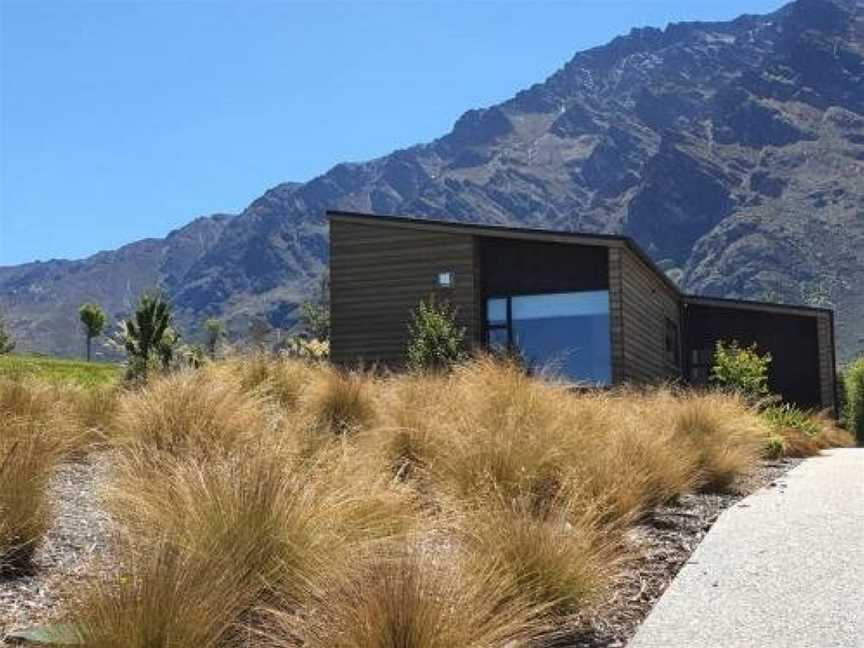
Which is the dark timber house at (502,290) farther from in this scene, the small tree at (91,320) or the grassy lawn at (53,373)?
the small tree at (91,320)

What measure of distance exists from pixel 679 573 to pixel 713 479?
3.13m

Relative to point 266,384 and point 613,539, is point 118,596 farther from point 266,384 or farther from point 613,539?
point 266,384

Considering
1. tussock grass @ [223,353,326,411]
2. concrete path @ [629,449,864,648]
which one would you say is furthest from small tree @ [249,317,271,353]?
concrete path @ [629,449,864,648]

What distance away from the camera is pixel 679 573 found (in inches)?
173

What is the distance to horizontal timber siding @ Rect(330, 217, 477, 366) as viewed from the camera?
1727 centimetres

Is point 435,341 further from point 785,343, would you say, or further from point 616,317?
point 785,343

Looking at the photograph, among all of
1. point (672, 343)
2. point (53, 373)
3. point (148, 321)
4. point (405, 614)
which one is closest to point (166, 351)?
point (53, 373)

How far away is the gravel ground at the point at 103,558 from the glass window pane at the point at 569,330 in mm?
9948

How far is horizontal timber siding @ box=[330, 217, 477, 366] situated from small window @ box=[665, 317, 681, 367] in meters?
6.33

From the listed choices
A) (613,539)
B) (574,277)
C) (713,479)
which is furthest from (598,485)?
(574,277)

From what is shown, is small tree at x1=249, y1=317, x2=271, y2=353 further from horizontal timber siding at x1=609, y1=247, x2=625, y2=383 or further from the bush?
horizontal timber siding at x1=609, y1=247, x2=625, y2=383

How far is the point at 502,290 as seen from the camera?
17188 mm

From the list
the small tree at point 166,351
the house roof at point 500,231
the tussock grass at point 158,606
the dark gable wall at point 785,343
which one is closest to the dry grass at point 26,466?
the tussock grass at point 158,606

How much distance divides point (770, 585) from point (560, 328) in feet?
42.0
